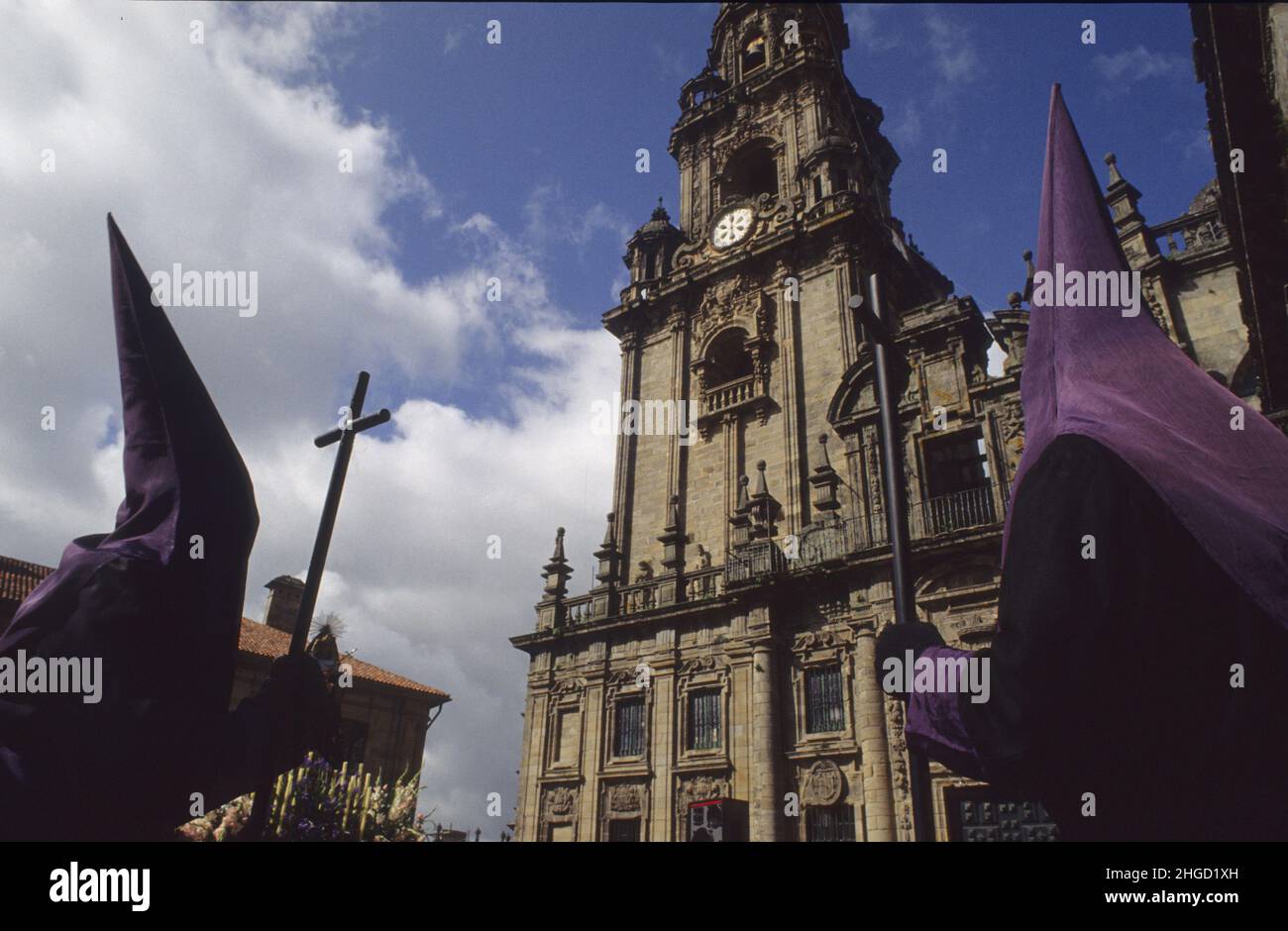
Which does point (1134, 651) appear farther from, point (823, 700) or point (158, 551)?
point (823, 700)

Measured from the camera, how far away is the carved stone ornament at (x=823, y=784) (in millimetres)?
17828

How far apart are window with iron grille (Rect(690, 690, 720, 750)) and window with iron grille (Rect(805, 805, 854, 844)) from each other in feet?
9.97

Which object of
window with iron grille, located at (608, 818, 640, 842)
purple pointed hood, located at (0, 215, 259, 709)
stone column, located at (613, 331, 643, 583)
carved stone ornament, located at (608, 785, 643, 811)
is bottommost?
window with iron grille, located at (608, 818, 640, 842)

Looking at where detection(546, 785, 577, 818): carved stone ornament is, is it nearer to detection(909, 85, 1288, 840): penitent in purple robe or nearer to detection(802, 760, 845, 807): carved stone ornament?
detection(802, 760, 845, 807): carved stone ornament

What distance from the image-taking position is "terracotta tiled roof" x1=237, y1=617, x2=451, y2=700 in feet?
87.8

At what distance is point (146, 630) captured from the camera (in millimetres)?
3207

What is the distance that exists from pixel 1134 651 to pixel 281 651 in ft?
96.5

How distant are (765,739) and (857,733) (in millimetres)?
2167

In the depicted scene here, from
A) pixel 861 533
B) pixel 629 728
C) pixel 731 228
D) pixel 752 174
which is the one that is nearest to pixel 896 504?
pixel 861 533

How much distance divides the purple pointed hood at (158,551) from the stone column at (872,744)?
15.2 metres

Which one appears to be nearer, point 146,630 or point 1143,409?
point 1143,409

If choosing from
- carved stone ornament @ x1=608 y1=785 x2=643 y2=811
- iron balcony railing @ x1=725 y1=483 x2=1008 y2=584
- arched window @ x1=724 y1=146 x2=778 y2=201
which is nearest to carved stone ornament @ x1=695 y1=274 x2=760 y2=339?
arched window @ x1=724 y1=146 x2=778 y2=201
